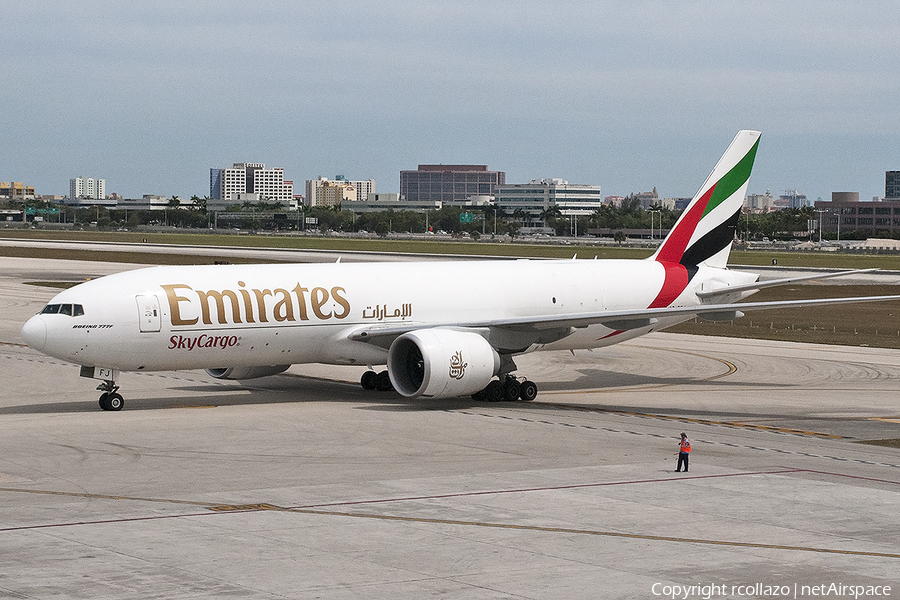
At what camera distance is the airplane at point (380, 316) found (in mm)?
35156

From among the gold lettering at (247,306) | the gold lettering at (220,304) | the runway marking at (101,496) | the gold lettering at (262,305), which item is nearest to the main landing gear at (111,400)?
the gold lettering at (220,304)

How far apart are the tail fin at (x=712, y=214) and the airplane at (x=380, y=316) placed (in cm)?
30

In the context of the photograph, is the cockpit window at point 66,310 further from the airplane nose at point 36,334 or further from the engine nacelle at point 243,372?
the engine nacelle at point 243,372

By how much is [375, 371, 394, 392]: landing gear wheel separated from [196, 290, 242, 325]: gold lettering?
6.55 metres

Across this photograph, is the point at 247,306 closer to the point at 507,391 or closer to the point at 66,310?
the point at 66,310

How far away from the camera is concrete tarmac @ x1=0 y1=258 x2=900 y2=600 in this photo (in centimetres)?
1823

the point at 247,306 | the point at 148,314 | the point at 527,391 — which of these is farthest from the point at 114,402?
the point at 527,391

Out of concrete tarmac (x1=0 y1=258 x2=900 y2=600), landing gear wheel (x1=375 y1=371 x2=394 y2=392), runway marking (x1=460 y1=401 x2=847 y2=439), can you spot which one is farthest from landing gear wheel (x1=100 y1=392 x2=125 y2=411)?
runway marking (x1=460 y1=401 x2=847 y2=439)

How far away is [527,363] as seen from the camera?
50625mm

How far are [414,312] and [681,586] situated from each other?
2294 cm

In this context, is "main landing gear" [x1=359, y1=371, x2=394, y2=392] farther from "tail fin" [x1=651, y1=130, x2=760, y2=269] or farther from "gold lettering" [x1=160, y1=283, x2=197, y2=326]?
"tail fin" [x1=651, y1=130, x2=760, y2=269]

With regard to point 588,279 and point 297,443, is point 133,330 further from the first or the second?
point 588,279

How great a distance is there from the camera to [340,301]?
126ft

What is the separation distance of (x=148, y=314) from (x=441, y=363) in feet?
28.4
